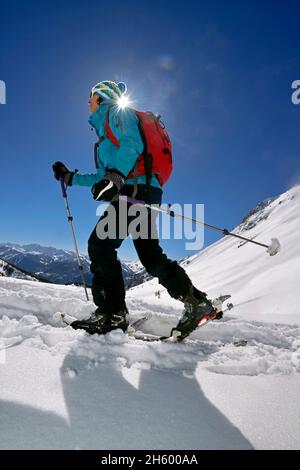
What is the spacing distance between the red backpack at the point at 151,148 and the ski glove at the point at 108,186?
1.18ft

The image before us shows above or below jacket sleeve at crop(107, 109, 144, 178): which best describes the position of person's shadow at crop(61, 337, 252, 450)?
below

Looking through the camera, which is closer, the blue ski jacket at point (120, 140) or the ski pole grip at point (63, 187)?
the blue ski jacket at point (120, 140)

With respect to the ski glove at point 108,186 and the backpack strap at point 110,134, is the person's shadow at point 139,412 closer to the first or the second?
the ski glove at point 108,186

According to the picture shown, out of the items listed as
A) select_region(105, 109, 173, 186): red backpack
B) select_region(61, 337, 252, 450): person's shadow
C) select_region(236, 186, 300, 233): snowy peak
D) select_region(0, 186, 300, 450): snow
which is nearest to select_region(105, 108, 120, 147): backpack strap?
select_region(105, 109, 173, 186): red backpack

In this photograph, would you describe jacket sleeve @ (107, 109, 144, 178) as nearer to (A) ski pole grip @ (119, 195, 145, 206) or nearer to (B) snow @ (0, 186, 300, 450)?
(A) ski pole grip @ (119, 195, 145, 206)

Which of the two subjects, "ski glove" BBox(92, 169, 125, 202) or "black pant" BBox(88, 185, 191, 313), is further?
"black pant" BBox(88, 185, 191, 313)

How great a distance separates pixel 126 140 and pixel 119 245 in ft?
4.17

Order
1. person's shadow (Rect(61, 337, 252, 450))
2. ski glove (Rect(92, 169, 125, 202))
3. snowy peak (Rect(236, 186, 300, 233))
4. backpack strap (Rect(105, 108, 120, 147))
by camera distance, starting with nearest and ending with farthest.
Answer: person's shadow (Rect(61, 337, 252, 450))
ski glove (Rect(92, 169, 125, 202))
backpack strap (Rect(105, 108, 120, 147))
snowy peak (Rect(236, 186, 300, 233))

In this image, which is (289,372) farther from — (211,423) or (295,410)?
(211,423)

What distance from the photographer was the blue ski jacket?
3.51m

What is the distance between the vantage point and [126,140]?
138 inches

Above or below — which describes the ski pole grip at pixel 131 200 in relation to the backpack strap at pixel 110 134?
below

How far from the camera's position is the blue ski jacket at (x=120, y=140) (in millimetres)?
3506

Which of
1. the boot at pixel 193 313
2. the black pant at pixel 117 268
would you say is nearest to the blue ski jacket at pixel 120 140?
the black pant at pixel 117 268
